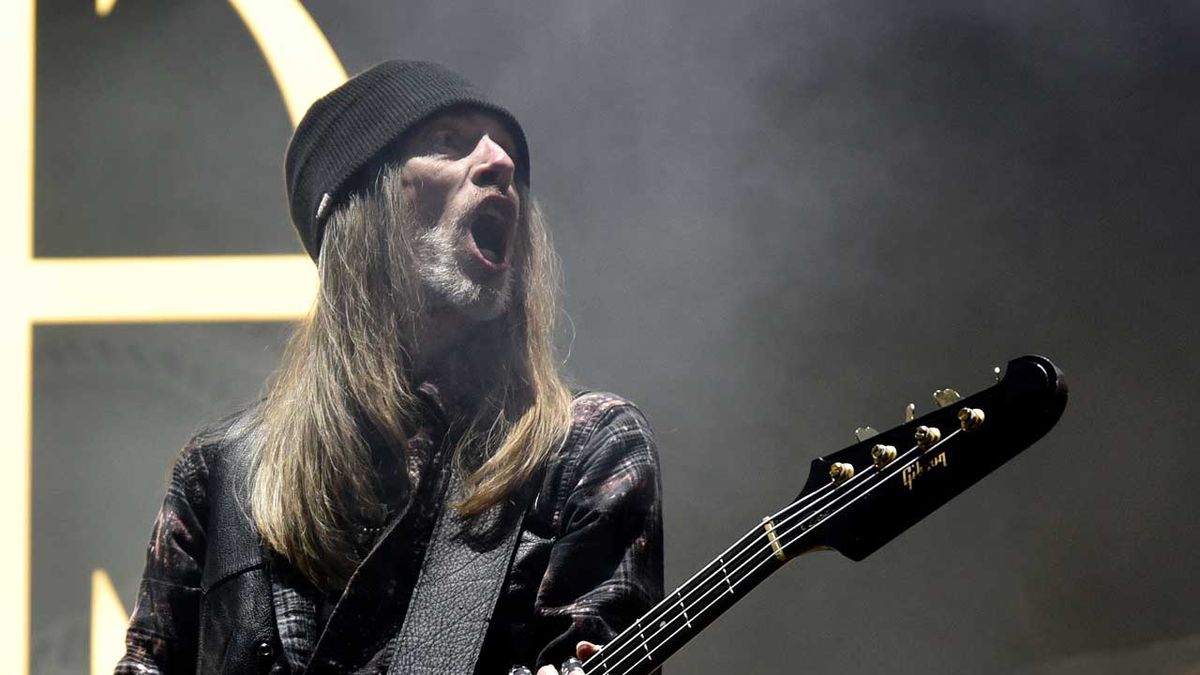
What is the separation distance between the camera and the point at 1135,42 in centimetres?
237

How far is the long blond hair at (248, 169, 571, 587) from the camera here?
200 centimetres

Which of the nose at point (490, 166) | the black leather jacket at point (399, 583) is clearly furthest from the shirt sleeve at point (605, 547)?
the nose at point (490, 166)

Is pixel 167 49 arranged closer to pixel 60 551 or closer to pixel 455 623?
pixel 60 551

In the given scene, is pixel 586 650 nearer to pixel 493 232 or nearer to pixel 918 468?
pixel 918 468

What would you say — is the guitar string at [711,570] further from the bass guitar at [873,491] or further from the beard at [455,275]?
the beard at [455,275]

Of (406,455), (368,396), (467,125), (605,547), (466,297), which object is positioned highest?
(467,125)

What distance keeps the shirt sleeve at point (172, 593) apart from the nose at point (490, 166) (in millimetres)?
653

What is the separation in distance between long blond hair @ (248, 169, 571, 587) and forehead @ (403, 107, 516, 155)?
82 mm

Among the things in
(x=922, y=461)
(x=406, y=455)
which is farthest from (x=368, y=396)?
(x=922, y=461)

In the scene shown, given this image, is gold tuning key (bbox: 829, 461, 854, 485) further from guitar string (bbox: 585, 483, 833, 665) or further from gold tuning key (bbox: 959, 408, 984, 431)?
gold tuning key (bbox: 959, 408, 984, 431)

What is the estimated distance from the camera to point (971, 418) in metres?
1.55

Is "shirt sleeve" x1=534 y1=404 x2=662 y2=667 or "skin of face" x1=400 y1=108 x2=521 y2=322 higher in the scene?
"skin of face" x1=400 y1=108 x2=521 y2=322

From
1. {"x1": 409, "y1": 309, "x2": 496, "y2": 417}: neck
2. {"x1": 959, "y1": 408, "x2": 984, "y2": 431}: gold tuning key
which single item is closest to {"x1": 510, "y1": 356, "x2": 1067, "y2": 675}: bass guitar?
{"x1": 959, "y1": 408, "x2": 984, "y2": 431}: gold tuning key

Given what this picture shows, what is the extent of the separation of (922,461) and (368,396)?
0.91m
